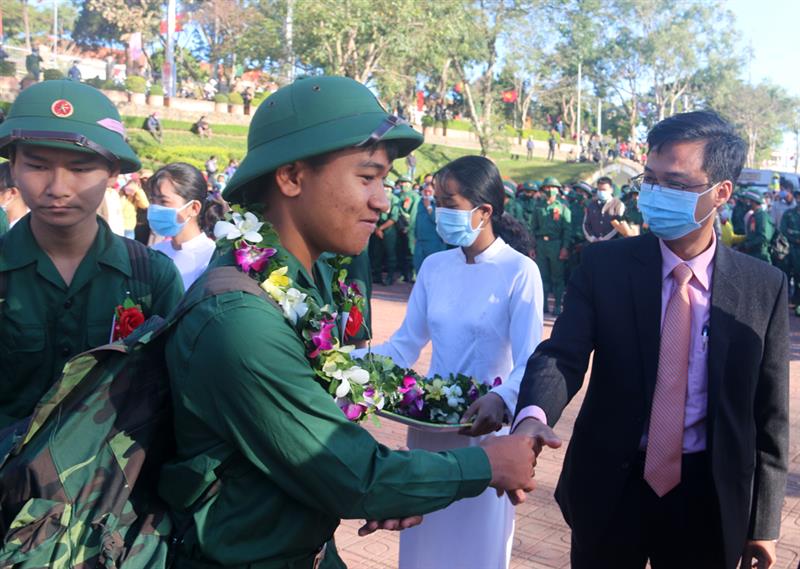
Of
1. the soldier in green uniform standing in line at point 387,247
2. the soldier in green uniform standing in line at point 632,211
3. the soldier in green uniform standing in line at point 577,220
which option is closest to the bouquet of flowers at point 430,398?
the soldier in green uniform standing in line at point 632,211

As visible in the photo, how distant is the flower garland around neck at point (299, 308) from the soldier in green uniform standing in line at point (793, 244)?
1415cm

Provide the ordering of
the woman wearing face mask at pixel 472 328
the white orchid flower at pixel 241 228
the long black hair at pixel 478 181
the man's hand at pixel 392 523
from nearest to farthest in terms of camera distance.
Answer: the man's hand at pixel 392 523
the white orchid flower at pixel 241 228
the woman wearing face mask at pixel 472 328
the long black hair at pixel 478 181

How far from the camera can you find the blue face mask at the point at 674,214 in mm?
2787

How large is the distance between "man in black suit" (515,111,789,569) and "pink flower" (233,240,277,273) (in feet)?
3.30

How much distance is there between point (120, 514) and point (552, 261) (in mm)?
12878

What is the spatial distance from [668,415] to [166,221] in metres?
3.59

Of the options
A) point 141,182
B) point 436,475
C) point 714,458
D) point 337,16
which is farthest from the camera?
point 337,16

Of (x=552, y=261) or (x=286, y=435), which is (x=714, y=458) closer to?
(x=286, y=435)

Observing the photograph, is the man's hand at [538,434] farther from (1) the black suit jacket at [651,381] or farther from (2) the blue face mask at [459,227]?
(2) the blue face mask at [459,227]

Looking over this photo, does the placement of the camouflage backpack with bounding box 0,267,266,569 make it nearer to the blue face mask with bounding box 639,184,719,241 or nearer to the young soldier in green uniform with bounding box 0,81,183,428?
the young soldier in green uniform with bounding box 0,81,183,428

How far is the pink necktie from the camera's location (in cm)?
262

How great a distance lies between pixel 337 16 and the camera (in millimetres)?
29906

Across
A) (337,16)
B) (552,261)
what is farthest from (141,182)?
(337,16)

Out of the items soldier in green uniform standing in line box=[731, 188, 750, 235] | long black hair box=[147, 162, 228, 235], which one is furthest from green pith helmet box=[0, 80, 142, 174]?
soldier in green uniform standing in line box=[731, 188, 750, 235]
